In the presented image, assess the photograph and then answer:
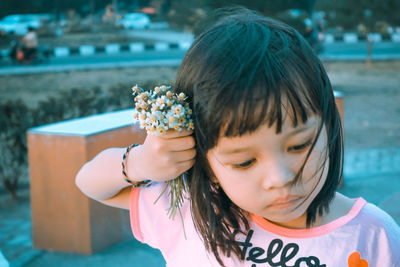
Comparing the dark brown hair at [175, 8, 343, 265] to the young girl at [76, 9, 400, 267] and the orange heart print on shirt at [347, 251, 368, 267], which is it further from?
the orange heart print on shirt at [347, 251, 368, 267]

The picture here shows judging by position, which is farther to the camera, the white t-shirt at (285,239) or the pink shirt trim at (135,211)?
the pink shirt trim at (135,211)

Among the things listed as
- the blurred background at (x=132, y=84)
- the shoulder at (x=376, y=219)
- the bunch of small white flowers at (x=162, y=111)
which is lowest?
the blurred background at (x=132, y=84)

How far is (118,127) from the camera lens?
11.2 feet

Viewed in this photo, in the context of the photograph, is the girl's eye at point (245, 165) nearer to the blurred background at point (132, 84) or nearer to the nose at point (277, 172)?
the nose at point (277, 172)

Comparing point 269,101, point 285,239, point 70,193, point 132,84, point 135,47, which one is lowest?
point 135,47

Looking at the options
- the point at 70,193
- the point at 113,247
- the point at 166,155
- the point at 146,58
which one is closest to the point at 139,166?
the point at 166,155

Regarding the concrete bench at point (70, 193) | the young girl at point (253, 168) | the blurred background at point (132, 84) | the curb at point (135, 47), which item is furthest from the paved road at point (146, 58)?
the young girl at point (253, 168)

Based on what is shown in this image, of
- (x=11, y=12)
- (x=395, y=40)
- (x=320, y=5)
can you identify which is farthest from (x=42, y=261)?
(x=11, y=12)

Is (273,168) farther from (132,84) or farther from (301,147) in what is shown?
(132,84)

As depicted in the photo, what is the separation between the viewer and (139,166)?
4.03 ft

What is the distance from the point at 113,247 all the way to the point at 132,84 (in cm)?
142

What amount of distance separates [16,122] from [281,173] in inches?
168

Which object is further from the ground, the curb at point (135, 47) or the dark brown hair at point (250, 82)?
the dark brown hair at point (250, 82)

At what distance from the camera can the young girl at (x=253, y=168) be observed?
3.45ft
